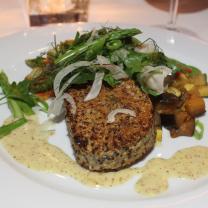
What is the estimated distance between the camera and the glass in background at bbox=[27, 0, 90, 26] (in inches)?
169

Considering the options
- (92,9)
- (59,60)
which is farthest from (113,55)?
(92,9)

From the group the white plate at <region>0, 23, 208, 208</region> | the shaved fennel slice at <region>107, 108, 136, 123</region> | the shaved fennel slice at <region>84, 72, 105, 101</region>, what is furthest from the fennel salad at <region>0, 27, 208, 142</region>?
the shaved fennel slice at <region>107, 108, 136, 123</region>

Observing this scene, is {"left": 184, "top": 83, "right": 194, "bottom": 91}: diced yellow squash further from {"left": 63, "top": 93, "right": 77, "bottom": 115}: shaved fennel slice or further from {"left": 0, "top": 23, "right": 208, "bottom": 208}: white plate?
{"left": 63, "top": 93, "right": 77, "bottom": 115}: shaved fennel slice

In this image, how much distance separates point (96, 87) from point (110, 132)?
1.46 feet

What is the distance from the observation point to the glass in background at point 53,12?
4.30 m

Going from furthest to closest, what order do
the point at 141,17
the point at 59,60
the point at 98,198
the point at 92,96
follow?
the point at 141,17
the point at 59,60
the point at 92,96
the point at 98,198

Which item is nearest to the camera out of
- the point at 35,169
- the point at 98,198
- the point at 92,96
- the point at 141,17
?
the point at 98,198

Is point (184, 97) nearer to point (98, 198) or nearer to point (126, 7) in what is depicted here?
point (98, 198)

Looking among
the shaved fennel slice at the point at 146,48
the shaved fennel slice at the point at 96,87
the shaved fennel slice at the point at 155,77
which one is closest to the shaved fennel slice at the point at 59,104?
the shaved fennel slice at the point at 96,87

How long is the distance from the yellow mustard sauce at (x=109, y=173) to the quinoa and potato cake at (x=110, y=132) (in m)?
0.07

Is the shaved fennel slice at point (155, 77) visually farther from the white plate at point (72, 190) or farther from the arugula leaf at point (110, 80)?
the white plate at point (72, 190)

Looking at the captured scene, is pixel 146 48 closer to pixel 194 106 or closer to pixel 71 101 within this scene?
pixel 194 106

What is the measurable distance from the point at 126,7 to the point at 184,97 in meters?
1.82

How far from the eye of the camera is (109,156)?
259 centimetres
